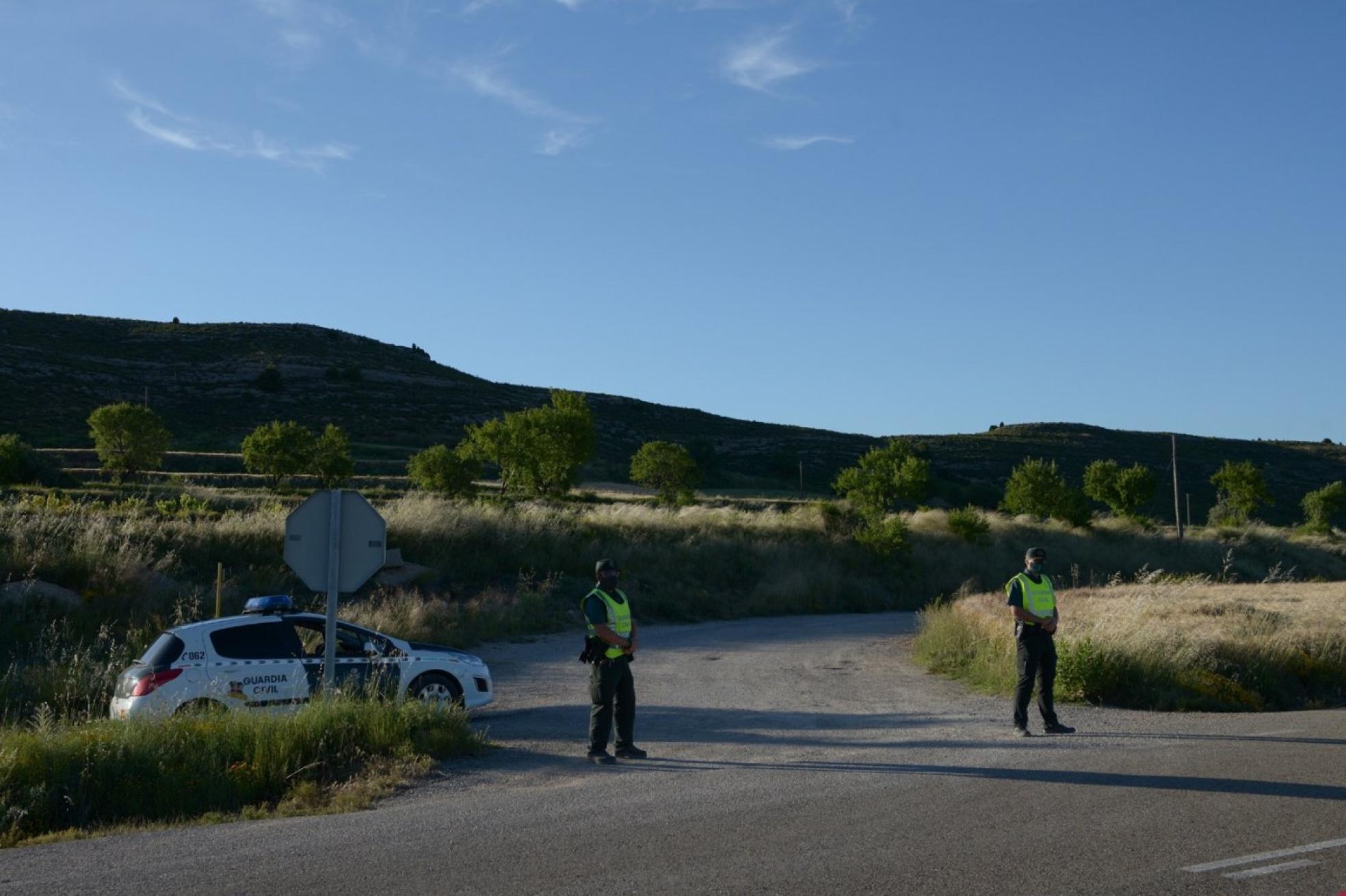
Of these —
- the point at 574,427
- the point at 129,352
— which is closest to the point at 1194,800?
the point at 574,427

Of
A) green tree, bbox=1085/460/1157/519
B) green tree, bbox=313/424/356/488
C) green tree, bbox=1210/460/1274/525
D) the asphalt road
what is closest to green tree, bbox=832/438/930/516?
green tree, bbox=1085/460/1157/519

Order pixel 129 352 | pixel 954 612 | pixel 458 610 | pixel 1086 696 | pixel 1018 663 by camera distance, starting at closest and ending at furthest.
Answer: pixel 1018 663, pixel 1086 696, pixel 954 612, pixel 458 610, pixel 129 352

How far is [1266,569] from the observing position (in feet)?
173

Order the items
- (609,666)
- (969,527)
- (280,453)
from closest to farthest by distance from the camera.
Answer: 1. (609,666)
2. (969,527)
3. (280,453)

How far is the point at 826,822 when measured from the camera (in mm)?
7855

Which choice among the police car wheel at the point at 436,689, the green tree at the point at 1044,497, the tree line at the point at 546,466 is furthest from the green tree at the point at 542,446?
the police car wheel at the point at 436,689

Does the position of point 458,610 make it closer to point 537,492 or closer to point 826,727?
point 826,727

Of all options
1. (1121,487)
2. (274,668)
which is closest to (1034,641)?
(274,668)

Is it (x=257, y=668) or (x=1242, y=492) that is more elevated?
(x=1242, y=492)

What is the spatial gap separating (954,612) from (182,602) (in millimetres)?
13518

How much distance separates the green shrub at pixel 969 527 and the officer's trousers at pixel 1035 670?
32489 mm

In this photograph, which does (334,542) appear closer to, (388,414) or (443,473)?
(443,473)

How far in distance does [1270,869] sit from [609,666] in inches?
230

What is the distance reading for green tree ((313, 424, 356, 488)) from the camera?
188ft
